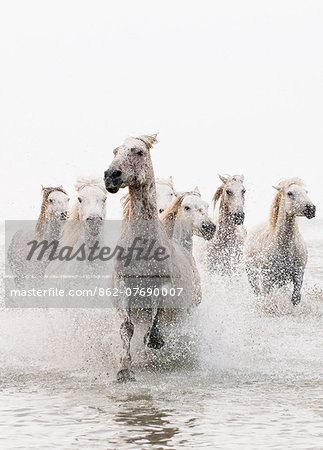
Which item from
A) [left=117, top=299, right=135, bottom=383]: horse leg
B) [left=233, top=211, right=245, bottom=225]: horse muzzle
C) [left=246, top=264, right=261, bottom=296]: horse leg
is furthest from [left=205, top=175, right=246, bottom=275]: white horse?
[left=117, top=299, right=135, bottom=383]: horse leg

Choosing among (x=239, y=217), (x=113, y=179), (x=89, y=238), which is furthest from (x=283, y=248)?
(x=113, y=179)

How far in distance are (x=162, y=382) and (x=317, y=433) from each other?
1955mm

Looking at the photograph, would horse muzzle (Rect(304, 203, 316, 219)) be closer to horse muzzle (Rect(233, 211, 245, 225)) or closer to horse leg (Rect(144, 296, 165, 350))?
horse muzzle (Rect(233, 211, 245, 225))

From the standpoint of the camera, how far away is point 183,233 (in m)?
9.24

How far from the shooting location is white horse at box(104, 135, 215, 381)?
23.6ft

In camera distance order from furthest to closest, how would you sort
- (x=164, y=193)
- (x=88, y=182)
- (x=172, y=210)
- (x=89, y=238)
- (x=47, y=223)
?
(x=164, y=193)
(x=47, y=223)
(x=172, y=210)
(x=88, y=182)
(x=89, y=238)

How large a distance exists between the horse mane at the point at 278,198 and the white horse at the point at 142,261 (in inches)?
187

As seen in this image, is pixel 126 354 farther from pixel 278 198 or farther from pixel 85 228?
pixel 278 198

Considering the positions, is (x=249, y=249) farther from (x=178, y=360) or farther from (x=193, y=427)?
(x=193, y=427)

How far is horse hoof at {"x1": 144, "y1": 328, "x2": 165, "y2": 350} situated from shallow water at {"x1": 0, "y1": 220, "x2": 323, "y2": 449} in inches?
10.9

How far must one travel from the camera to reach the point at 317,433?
5477mm

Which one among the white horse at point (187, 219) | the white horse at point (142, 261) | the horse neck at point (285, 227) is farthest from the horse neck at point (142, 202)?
the horse neck at point (285, 227)

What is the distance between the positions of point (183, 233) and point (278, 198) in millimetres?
3173

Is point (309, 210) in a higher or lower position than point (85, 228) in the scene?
higher
